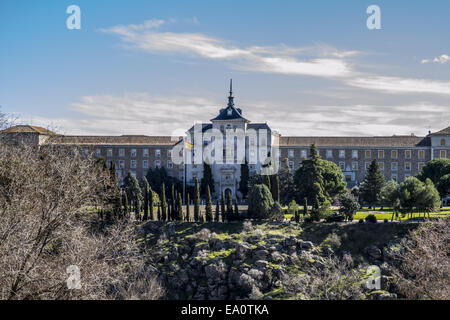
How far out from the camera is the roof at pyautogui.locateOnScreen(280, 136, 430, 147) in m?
75.3

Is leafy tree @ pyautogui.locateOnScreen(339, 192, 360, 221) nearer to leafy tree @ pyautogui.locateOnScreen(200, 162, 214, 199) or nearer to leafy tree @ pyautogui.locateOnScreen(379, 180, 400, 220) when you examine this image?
leafy tree @ pyautogui.locateOnScreen(379, 180, 400, 220)

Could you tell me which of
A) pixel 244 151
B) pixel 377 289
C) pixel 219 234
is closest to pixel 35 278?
pixel 377 289

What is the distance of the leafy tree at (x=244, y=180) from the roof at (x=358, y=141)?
9618mm

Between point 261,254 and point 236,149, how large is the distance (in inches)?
1152

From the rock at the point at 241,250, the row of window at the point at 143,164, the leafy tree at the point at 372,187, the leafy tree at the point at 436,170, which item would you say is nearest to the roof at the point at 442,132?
the leafy tree at the point at 436,170

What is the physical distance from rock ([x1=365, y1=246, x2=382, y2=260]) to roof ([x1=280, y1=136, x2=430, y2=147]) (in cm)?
3374

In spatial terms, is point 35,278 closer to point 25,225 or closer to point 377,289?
point 25,225

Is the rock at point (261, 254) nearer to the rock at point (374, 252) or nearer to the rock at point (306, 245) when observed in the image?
the rock at point (306, 245)

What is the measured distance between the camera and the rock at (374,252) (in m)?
42.4

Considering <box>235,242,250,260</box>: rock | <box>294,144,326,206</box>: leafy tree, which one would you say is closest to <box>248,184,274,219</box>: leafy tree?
<box>294,144,326,206</box>: leafy tree

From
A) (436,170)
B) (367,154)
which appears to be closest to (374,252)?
(436,170)

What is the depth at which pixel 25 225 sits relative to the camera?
1434 centimetres

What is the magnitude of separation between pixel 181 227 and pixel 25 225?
3496 centimetres
